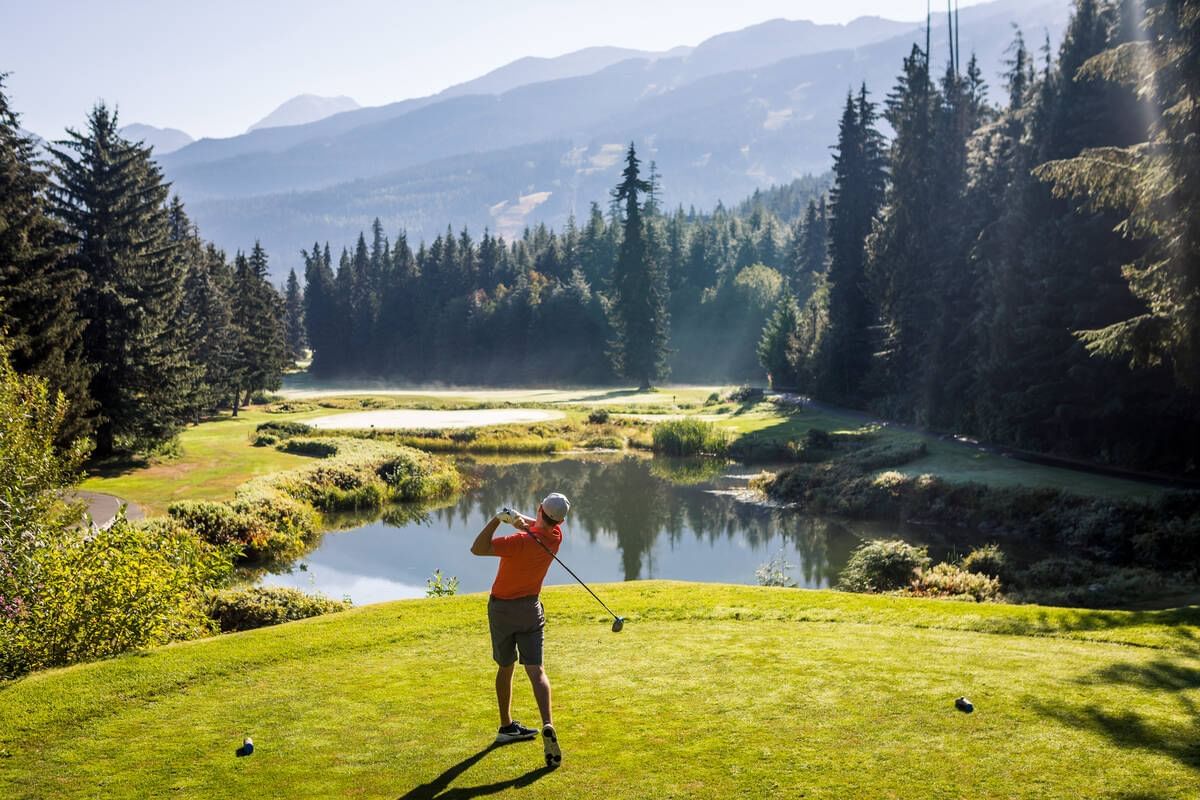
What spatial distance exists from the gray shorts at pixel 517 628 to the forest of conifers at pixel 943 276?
16.9m

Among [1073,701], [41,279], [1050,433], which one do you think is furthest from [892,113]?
[1073,701]

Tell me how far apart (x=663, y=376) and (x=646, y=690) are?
3609 inches

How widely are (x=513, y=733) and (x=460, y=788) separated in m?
1.25

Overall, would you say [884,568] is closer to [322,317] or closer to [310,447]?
[310,447]

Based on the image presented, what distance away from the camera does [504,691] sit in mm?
9617

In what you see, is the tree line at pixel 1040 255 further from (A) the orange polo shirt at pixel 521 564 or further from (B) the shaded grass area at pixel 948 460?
(A) the orange polo shirt at pixel 521 564

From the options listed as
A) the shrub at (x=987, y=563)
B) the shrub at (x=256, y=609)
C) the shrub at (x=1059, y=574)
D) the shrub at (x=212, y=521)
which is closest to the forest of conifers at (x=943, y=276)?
the shrub at (x=212, y=521)

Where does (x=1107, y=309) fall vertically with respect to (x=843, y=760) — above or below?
above

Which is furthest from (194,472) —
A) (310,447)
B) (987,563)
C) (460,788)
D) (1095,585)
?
(460,788)

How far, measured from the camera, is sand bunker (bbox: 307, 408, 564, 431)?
202 feet

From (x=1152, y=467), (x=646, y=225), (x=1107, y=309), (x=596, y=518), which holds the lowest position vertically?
(x=596, y=518)

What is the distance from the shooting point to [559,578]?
27.0m

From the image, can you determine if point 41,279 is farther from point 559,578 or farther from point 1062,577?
point 1062,577

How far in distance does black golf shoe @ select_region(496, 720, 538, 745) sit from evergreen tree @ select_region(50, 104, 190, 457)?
3054cm
